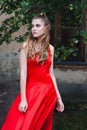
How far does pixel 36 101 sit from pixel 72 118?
2847 mm

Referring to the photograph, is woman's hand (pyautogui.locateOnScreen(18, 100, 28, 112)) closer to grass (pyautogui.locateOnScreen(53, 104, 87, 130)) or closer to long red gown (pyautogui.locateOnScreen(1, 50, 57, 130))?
long red gown (pyautogui.locateOnScreen(1, 50, 57, 130))

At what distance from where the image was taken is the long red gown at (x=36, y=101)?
4.15 metres

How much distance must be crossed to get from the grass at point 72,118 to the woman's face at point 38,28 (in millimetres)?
2489

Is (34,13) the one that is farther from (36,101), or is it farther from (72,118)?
(72,118)

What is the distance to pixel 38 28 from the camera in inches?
166

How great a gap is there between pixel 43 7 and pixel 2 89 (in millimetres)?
3019

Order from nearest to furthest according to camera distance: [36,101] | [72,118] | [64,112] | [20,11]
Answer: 1. [36,101]
2. [20,11]
3. [72,118]
4. [64,112]

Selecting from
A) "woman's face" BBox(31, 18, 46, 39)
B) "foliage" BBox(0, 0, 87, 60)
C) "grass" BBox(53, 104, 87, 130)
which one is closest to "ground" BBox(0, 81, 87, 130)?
"grass" BBox(53, 104, 87, 130)

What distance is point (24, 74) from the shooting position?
4.20 metres

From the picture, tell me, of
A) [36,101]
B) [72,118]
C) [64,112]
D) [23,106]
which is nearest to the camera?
[23,106]

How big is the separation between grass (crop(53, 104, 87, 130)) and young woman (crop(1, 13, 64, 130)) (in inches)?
82.8

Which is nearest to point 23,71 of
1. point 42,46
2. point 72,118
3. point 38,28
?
point 42,46

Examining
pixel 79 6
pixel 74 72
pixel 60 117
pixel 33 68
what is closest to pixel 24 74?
pixel 33 68

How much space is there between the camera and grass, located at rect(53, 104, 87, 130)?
6.46 m
